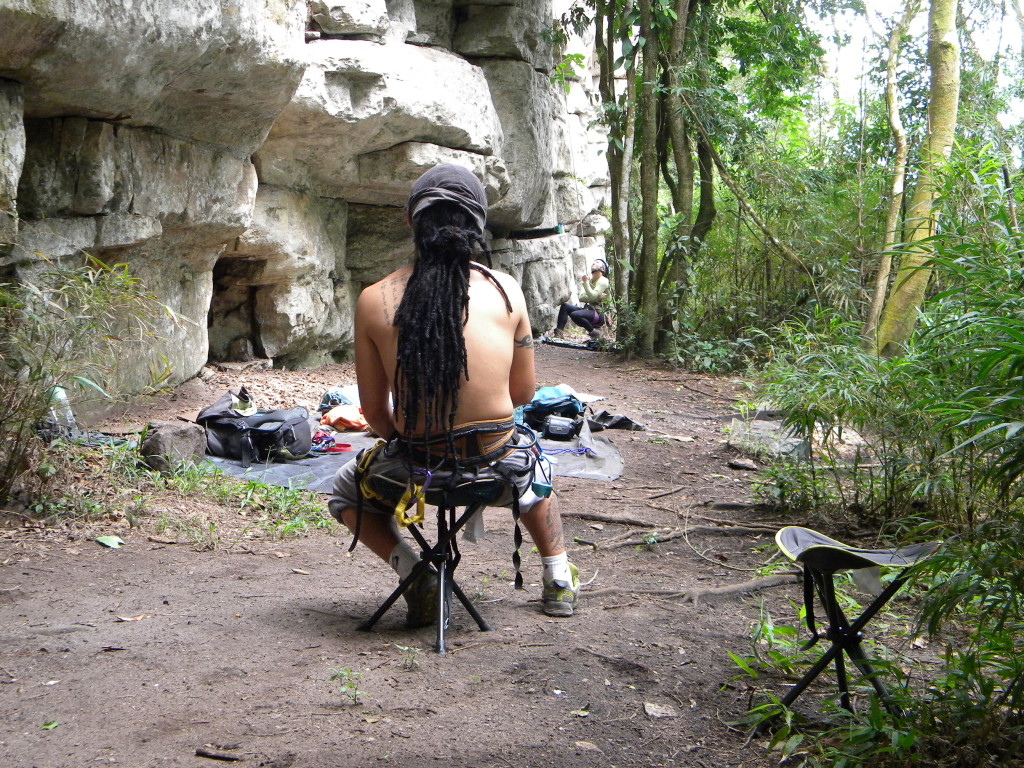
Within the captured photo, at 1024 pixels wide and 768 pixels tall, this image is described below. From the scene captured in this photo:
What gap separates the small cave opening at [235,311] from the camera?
9242 mm

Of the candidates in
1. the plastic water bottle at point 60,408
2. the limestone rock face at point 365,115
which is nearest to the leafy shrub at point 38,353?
the plastic water bottle at point 60,408

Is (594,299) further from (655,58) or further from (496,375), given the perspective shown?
(496,375)

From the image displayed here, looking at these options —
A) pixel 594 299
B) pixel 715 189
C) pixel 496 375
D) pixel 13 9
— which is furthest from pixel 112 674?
pixel 594 299

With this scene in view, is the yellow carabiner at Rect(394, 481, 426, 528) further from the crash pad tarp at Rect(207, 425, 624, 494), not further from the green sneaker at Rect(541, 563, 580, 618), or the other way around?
the crash pad tarp at Rect(207, 425, 624, 494)

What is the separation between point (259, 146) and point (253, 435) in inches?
115

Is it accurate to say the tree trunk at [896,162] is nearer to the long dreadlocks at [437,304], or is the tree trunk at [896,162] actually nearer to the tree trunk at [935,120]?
the tree trunk at [935,120]

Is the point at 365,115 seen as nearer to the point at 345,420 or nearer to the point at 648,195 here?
the point at 345,420

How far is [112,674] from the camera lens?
2666 mm

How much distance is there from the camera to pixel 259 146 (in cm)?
763

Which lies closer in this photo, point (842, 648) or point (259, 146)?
point (842, 648)

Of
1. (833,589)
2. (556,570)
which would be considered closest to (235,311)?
(556,570)

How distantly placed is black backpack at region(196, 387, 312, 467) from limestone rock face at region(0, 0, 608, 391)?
831mm

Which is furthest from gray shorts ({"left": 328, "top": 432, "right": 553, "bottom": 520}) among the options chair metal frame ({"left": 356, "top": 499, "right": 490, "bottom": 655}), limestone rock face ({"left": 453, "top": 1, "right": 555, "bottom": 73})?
limestone rock face ({"left": 453, "top": 1, "right": 555, "bottom": 73})

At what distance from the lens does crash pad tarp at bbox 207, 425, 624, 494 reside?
5.59m
